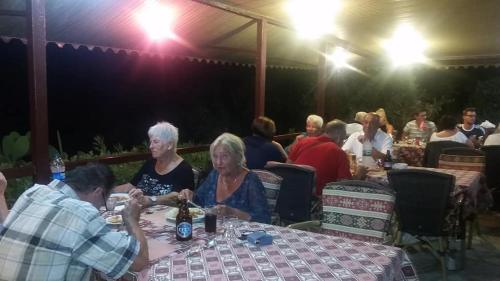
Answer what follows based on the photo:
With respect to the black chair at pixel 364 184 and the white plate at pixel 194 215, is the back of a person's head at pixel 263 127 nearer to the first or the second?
the black chair at pixel 364 184

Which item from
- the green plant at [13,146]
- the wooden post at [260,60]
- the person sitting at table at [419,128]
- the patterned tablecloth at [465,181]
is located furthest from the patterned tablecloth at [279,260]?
the person sitting at table at [419,128]

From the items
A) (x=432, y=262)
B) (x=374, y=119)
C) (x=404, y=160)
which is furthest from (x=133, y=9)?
(x=404, y=160)

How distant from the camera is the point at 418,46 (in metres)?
7.23

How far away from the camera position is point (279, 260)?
1911 mm

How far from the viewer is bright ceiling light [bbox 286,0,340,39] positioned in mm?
4662

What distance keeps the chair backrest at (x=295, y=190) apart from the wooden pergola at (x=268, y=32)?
72.6 inches

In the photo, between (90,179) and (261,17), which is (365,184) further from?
(261,17)

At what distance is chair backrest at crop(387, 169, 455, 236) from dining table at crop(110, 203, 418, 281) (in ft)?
5.65

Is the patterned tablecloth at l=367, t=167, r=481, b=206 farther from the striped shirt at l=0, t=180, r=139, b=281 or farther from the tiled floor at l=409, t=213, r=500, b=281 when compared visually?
the striped shirt at l=0, t=180, r=139, b=281

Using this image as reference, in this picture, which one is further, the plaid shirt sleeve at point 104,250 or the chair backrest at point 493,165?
the chair backrest at point 493,165

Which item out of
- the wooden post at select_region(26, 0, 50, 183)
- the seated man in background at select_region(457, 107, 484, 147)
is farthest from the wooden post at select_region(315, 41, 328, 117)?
the wooden post at select_region(26, 0, 50, 183)

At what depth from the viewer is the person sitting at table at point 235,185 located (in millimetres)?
2965

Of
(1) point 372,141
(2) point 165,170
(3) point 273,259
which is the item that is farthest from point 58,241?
(1) point 372,141

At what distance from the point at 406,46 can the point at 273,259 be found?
6251 mm
